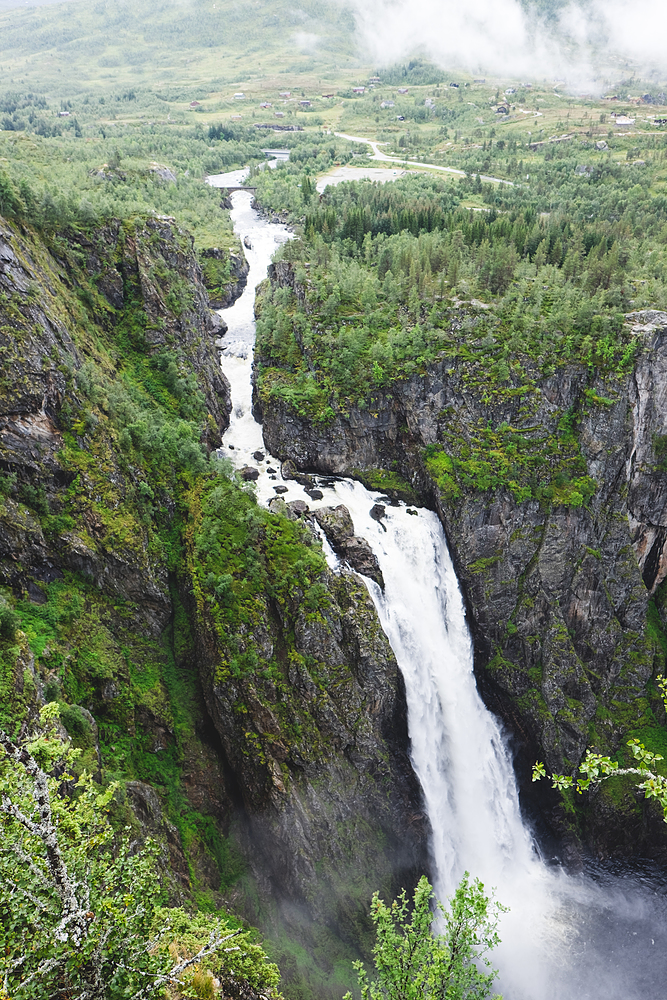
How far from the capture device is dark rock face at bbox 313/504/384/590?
149ft

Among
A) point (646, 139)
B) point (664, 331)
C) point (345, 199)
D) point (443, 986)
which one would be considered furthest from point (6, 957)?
point (646, 139)

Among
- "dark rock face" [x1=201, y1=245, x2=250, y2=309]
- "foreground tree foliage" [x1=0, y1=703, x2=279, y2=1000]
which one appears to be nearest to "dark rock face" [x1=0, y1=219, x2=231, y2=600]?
"foreground tree foliage" [x1=0, y1=703, x2=279, y2=1000]

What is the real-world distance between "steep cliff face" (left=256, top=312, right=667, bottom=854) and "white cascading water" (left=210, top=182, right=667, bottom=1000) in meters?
3.24

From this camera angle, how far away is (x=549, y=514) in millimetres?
51750

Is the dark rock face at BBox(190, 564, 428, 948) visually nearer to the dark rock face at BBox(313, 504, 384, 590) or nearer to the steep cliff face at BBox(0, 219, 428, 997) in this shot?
the steep cliff face at BBox(0, 219, 428, 997)

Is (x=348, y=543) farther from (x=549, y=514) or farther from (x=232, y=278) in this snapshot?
(x=232, y=278)

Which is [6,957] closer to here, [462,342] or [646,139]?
[462,342]

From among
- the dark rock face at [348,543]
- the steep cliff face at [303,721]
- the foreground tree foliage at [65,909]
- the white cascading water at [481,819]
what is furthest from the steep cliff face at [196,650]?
the foreground tree foliage at [65,909]

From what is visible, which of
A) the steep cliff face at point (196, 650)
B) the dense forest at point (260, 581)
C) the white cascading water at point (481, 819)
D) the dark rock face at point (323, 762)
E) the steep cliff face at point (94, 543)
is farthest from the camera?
the white cascading water at point (481, 819)

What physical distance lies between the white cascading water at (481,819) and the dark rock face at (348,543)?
1.18 metres

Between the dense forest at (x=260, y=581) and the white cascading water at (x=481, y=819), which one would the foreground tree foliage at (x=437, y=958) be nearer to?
the dense forest at (x=260, y=581)

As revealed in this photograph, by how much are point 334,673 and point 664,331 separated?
44013 millimetres

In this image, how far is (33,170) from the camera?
180ft

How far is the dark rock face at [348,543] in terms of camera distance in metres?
45.4
